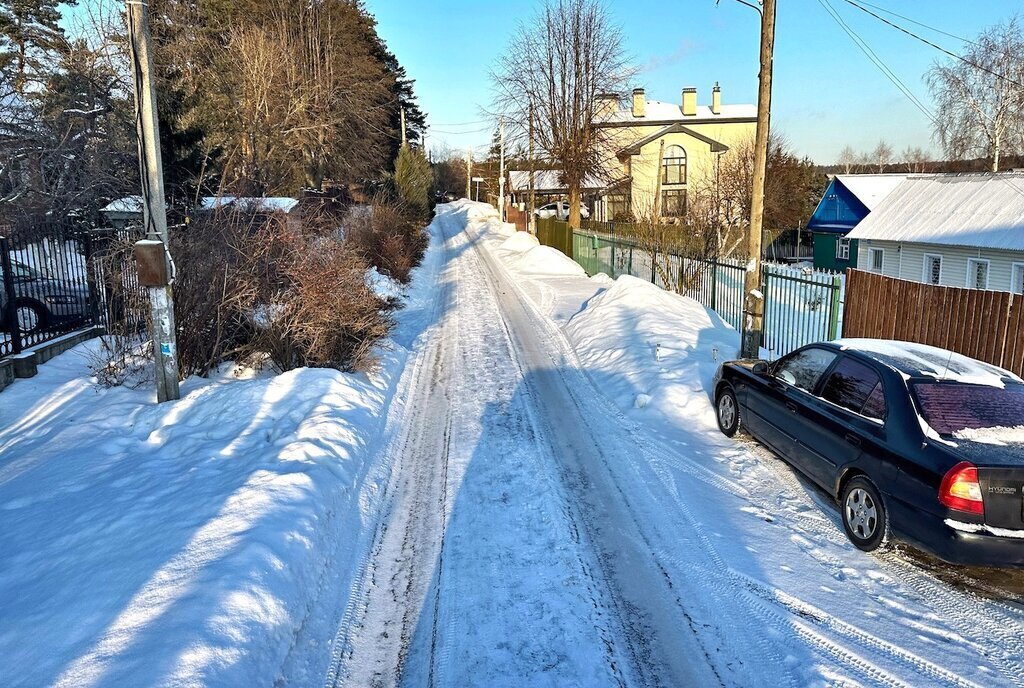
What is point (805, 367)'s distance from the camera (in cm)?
686

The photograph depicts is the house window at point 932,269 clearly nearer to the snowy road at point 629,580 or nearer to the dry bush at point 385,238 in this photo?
the dry bush at point 385,238

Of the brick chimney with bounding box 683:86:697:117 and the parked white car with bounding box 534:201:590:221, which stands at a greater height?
the brick chimney with bounding box 683:86:697:117

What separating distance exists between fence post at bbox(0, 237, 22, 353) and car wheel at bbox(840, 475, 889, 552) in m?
10.3

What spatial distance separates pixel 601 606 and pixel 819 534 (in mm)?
2214

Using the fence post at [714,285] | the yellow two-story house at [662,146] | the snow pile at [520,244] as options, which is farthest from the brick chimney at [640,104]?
the fence post at [714,285]

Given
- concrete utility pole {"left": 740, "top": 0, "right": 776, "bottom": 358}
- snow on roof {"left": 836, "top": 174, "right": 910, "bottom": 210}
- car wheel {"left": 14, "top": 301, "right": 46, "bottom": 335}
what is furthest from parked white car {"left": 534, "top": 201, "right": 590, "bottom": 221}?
car wheel {"left": 14, "top": 301, "right": 46, "bottom": 335}

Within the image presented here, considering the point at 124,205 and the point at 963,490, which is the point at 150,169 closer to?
the point at 963,490

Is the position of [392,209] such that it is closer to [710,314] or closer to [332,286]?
[710,314]

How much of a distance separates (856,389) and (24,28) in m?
26.4

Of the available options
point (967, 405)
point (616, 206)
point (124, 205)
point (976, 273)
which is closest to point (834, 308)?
point (967, 405)

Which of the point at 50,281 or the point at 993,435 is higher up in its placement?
the point at 50,281

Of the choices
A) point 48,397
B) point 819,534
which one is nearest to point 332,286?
point 48,397

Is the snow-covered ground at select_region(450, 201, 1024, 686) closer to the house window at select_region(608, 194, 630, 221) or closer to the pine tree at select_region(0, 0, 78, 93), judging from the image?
the pine tree at select_region(0, 0, 78, 93)

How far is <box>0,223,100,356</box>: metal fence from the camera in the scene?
32.5 feet
